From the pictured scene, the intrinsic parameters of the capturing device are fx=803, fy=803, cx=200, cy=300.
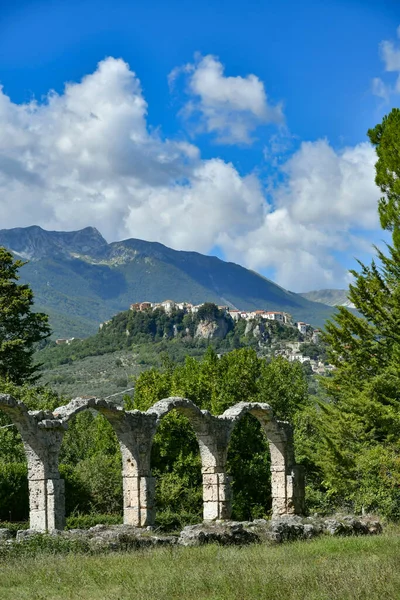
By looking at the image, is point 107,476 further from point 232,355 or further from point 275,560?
point 275,560

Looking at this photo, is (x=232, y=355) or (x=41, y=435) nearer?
A: (x=41, y=435)

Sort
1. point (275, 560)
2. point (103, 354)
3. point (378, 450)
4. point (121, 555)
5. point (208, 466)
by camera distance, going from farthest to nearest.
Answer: point (103, 354) < point (378, 450) < point (208, 466) < point (121, 555) < point (275, 560)

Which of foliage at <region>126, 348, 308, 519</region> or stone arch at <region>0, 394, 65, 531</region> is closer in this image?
stone arch at <region>0, 394, 65, 531</region>

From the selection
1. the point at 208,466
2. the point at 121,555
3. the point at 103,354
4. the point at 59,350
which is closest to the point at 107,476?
the point at 208,466

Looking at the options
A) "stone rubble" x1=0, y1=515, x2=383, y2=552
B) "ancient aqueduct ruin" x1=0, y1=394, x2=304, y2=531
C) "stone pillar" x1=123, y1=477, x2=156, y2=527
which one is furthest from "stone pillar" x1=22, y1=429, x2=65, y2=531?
"stone pillar" x1=123, y1=477, x2=156, y2=527

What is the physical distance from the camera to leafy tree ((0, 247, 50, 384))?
126ft

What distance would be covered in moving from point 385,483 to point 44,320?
20.2 meters

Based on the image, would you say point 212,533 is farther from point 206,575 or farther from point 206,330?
point 206,330

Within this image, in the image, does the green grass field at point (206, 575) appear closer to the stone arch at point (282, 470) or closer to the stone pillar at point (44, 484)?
the stone pillar at point (44, 484)

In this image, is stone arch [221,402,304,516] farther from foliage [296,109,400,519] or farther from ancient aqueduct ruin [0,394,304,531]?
foliage [296,109,400,519]

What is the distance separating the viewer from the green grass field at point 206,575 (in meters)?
11.2

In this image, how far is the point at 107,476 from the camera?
31.4 meters

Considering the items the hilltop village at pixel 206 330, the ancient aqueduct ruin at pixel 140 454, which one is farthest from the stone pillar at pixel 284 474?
the hilltop village at pixel 206 330

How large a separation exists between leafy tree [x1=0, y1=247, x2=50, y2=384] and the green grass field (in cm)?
2428
